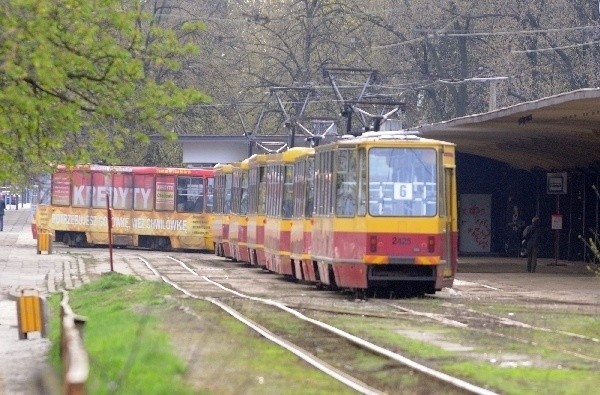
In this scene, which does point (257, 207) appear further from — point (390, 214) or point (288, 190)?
point (390, 214)

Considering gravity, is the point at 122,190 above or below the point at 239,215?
above

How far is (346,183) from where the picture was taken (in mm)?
23188

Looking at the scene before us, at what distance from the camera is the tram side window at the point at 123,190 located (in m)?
50.1

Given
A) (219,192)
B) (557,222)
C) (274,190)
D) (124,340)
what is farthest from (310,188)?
(219,192)

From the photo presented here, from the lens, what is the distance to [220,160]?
5538 centimetres

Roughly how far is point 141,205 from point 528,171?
15538 mm

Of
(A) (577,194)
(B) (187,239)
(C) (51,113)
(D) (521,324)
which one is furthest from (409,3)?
(C) (51,113)

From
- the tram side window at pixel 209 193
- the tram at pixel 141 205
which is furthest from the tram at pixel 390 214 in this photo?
the tram at pixel 141 205

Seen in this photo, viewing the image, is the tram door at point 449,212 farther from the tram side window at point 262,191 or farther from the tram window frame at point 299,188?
the tram side window at point 262,191

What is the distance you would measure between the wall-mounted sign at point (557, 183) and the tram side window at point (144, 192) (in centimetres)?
1841

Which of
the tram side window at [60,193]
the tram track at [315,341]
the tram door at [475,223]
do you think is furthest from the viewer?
the tram side window at [60,193]

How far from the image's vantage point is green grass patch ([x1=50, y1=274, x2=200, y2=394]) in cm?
1118

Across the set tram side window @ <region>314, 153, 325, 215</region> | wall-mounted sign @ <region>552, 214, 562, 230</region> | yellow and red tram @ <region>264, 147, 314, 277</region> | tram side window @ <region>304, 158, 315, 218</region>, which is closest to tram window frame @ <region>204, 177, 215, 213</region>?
yellow and red tram @ <region>264, 147, 314, 277</region>

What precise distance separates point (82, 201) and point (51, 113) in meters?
36.1
